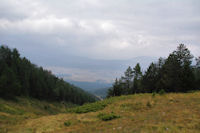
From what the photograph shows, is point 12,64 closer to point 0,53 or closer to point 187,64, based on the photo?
point 0,53

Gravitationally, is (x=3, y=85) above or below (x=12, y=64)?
below

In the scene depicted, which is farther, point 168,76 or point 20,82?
point 20,82

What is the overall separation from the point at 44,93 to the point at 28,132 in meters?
63.8

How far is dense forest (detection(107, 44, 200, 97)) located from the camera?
34344 mm

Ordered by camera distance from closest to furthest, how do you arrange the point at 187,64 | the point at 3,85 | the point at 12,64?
the point at 187,64, the point at 3,85, the point at 12,64

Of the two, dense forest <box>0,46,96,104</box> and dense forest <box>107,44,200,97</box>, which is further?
dense forest <box>0,46,96,104</box>

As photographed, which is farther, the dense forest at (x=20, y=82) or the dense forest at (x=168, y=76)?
the dense forest at (x=20, y=82)

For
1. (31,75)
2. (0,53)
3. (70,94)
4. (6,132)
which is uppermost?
(0,53)

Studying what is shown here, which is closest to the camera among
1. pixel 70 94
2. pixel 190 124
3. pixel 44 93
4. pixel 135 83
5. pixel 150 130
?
pixel 150 130

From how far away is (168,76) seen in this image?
36.2 m

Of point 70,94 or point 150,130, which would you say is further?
point 70,94

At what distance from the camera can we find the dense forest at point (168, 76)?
34.3 m

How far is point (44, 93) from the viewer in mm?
72938

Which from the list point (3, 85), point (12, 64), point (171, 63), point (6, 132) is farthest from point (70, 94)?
point (6, 132)
